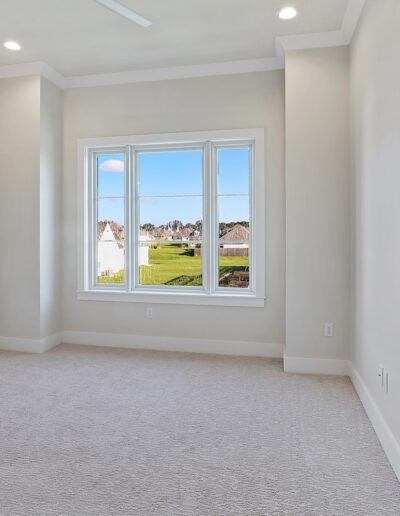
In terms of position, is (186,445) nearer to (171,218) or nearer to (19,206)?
(171,218)

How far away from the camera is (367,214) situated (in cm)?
288

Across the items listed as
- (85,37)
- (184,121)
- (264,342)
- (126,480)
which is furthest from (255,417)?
(85,37)

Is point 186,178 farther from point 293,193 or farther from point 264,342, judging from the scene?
point 264,342

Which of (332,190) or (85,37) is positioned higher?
(85,37)

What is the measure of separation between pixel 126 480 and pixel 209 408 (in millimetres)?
979

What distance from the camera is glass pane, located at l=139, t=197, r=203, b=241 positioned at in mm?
4477

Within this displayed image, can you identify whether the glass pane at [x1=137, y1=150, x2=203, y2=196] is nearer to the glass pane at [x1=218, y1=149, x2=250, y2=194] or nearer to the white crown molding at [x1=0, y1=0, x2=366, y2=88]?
the glass pane at [x1=218, y1=149, x2=250, y2=194]

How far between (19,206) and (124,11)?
7.61 feet

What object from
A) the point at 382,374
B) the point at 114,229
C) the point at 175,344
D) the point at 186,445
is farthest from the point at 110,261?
the point at 382,374

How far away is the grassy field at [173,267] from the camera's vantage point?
4500mm

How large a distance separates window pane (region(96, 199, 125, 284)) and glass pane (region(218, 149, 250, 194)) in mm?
1218

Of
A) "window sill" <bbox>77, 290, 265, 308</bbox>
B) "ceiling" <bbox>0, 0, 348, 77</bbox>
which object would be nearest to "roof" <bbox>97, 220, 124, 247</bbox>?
"window sill" <bbox>77, 290, 265, 308</bbox>

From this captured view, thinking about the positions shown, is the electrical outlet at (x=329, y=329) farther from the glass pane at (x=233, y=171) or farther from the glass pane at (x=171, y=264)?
the glass pane at (x=233, y=171)

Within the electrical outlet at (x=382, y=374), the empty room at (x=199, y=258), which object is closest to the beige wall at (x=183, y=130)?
the empty room at (x=199, y=258)
